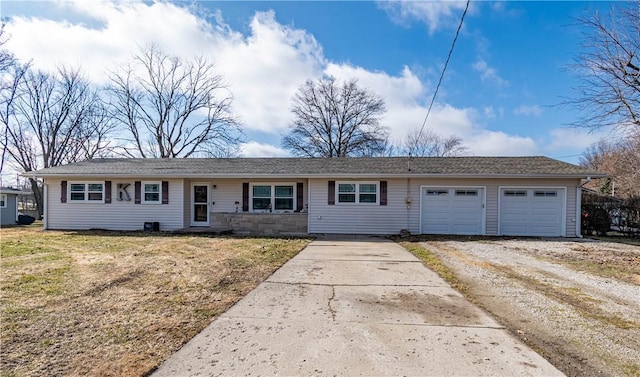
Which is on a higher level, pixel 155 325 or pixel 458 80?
pixel 458 80

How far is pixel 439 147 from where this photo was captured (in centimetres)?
3291

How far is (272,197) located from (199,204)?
132 inches

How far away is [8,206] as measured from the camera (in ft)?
61.2

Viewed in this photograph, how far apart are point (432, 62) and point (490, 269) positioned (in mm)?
5778

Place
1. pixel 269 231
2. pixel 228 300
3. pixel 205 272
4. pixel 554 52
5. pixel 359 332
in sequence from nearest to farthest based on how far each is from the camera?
pixel 359 332, pixel 228 300, pixel 205 272, pixel 554 52, pixel 269 231

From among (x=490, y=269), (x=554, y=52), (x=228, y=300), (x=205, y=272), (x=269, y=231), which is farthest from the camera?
(x=269, y=231)

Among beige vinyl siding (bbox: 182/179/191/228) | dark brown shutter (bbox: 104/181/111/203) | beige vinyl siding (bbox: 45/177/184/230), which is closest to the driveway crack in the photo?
beige vinyl siding (bbox: 182/179/191/228)

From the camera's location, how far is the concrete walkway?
8.79 ft

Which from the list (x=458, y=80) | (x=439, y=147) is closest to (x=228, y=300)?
(x=458, y=80)

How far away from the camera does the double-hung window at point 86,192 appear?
1395 centimetres

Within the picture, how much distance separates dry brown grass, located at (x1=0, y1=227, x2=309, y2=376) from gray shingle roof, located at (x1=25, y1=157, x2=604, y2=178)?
4901mm

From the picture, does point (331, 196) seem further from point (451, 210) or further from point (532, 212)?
point (532, 212)

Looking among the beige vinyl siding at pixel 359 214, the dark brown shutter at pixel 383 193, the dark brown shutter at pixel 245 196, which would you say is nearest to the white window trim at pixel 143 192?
the dark brown shutter at pixel 245 196

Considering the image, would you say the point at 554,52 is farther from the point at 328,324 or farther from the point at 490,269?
the point at 328,324
